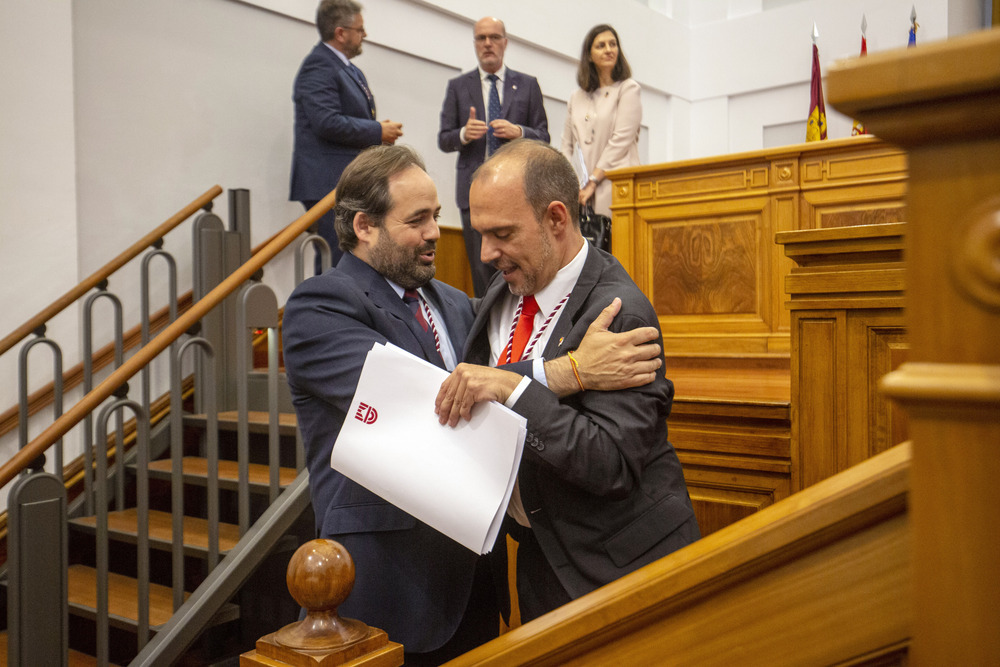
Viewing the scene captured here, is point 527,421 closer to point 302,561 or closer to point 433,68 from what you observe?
point 302,561

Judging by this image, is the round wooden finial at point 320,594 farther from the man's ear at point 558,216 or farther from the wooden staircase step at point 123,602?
the wooden staircase step at point 123,602

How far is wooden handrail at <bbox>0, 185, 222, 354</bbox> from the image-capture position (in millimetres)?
3686

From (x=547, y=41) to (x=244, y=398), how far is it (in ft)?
17.1

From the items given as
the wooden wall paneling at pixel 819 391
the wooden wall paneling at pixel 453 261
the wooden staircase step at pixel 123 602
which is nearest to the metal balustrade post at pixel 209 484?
the wooden staircase step at pixel 123 602

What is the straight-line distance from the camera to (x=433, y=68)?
616 cm

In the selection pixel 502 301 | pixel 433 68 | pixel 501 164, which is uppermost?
pixel 433 68

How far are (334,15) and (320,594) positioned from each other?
379 cm

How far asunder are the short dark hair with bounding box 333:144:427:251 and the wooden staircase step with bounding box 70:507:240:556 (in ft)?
5.89

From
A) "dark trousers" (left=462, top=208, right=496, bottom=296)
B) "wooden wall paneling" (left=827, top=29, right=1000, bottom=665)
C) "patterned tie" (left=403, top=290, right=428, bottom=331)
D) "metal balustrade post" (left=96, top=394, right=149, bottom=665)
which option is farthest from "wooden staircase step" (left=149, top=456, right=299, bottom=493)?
"wooden wall paneling" (left=827, top=29, right=1000, bottom=665)

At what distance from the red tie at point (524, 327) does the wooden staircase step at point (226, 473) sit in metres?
1.98

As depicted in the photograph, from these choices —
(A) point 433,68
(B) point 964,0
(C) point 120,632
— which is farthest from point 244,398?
(B) point 964,0

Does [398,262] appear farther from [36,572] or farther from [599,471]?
[36,572]

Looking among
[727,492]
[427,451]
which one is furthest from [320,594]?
[727,492]

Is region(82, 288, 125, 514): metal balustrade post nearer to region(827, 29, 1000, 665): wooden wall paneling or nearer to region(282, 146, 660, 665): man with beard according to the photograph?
region(282, 146, 660, 665): man with beard
